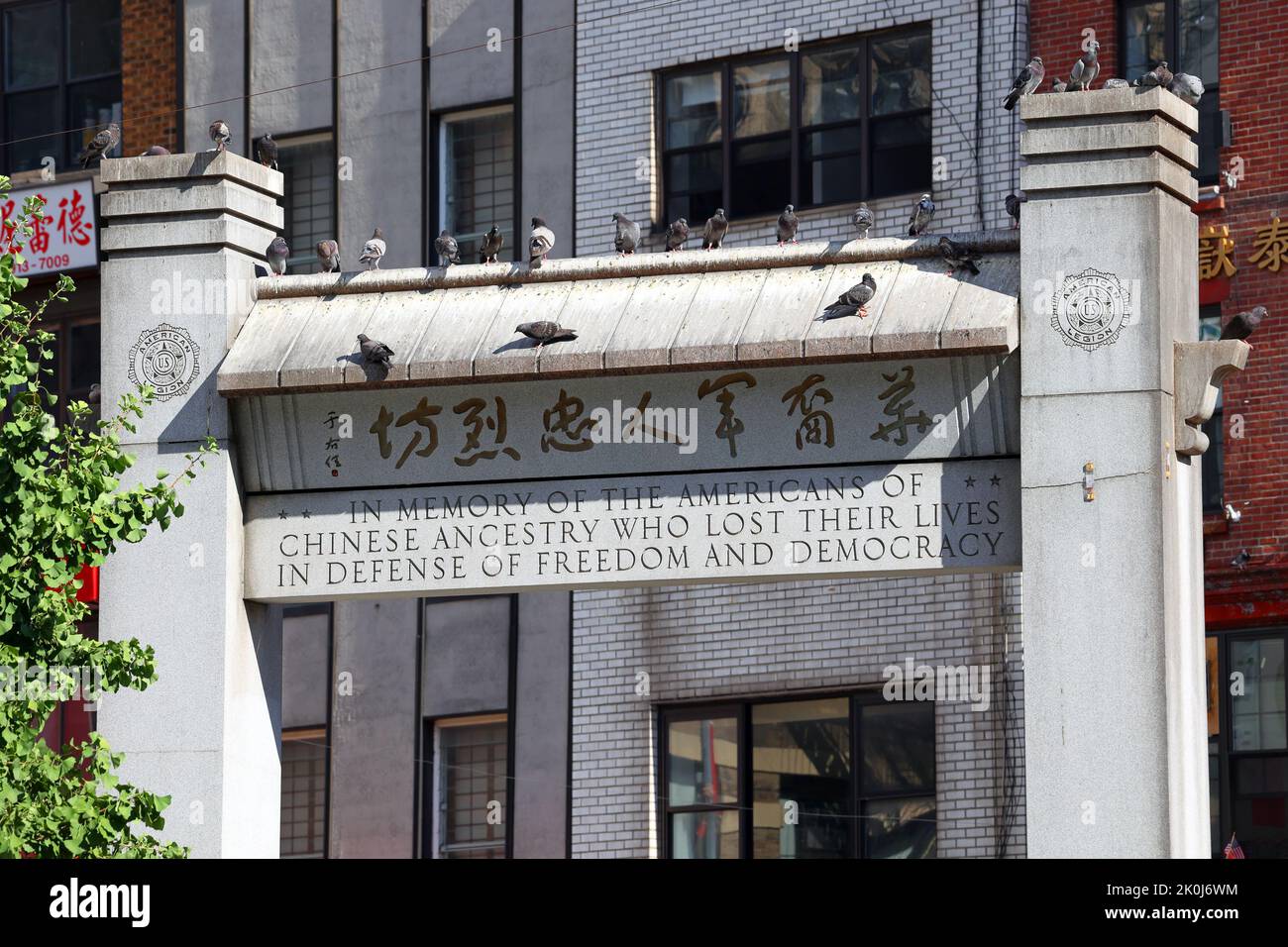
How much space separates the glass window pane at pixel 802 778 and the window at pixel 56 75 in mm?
11505

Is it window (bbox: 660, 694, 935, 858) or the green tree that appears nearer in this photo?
the green tree

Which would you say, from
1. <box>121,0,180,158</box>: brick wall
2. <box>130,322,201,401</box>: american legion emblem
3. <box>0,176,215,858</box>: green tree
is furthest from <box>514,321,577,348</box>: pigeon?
<box>121,0,180,158</box>: brick wall

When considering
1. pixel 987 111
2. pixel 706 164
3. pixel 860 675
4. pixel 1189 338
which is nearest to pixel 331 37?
pixel 706 164

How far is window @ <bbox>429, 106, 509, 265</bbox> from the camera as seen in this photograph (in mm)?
29219

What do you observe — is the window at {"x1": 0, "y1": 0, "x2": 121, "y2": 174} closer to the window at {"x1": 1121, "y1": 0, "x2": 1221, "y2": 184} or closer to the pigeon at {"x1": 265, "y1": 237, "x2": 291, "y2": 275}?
the window at {"x1": 1121, "y1": 0, "x2": 1221, "y2": 184}

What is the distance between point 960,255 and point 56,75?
1797 cm

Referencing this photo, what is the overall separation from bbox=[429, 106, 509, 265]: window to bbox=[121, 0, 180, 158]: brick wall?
3446 millimetres

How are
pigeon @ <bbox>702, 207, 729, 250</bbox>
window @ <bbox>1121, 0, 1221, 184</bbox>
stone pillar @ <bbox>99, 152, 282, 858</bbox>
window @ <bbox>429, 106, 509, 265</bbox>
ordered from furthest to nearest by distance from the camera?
1. window @ <bbox>429, 106, 509, 265</bbox>
2. window @ <bbox>1121, 0, 1221, 184</bbox>
3. pigeon @ <bbox>702, 207, 729, 250</bbox>
4. stone pillar @ <bbox>99, 152, 282, 858</bbox>

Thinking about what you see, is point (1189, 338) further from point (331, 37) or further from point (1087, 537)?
point (331, 37)

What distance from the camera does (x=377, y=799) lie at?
28109 millimetres

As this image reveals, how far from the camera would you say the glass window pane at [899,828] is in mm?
25438

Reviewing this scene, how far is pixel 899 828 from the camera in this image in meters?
25.6

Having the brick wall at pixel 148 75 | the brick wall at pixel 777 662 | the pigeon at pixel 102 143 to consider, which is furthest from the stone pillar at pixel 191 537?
the brick wall at pixel 148 75

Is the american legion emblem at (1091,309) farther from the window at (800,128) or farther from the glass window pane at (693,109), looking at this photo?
the glass window pane at (693,109)
